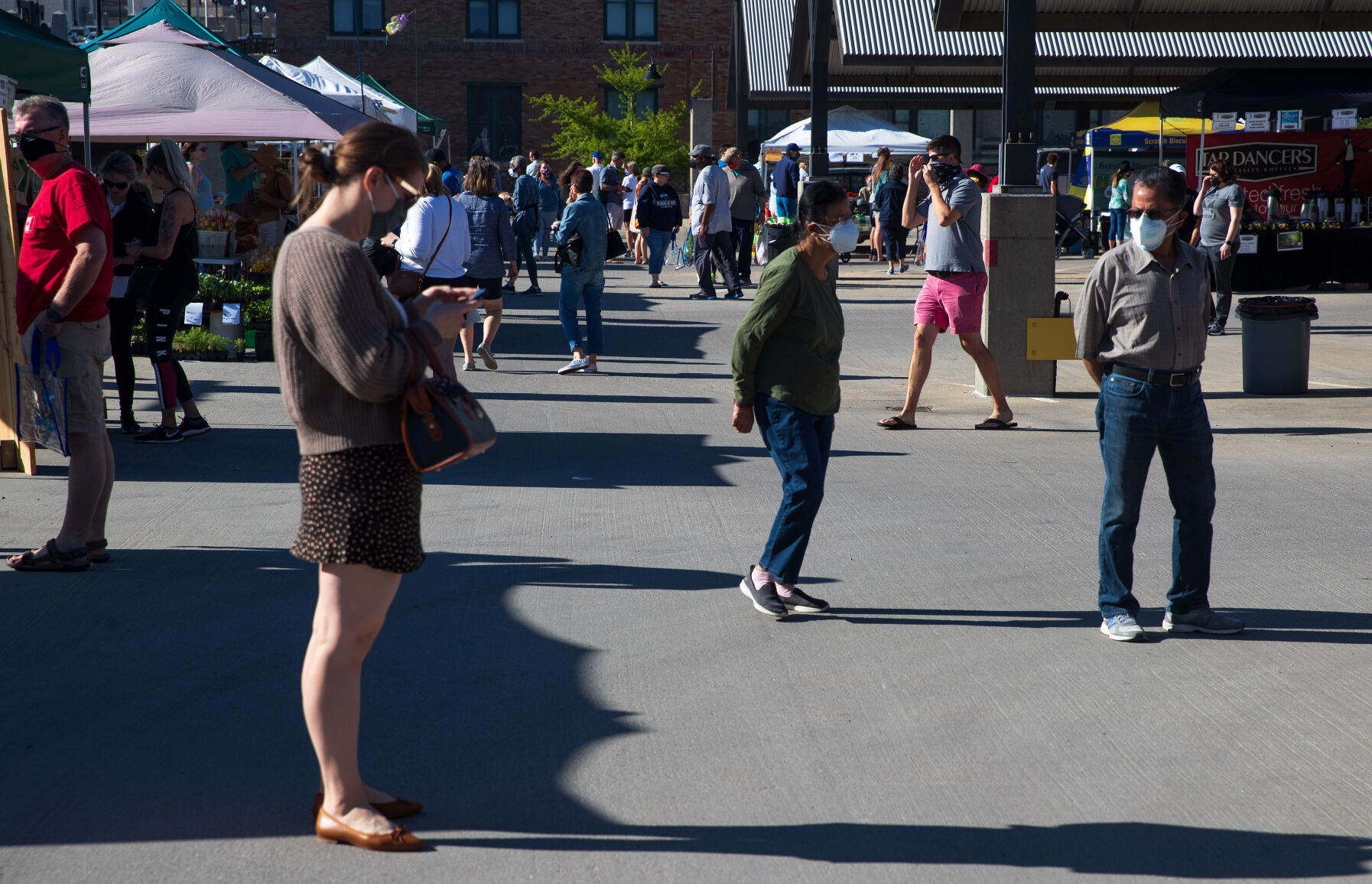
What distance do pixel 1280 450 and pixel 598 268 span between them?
19.9ft

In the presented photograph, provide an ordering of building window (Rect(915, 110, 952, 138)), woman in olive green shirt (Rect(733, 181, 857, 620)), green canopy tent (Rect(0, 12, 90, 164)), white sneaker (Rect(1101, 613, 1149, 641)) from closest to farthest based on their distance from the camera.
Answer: white sneaker (Rect(1101, 613, 1149, 641)) < woman in olive green shirt (Rect(733, 181, 857, 620)) < green canopy tent (Rect(0, 12, 90, 164)) < building window (Rect(915, 110, 952, 138))

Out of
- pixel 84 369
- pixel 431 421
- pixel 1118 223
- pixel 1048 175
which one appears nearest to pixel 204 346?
pixel 84 369

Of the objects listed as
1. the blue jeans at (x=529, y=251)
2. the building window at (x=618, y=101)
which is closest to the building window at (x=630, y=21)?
the building window at (x=618, y=101)

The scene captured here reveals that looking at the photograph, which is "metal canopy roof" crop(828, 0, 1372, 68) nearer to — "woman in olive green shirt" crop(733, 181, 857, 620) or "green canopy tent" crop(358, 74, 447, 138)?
"green canopy tent" crop(358, 74, 447, 138)

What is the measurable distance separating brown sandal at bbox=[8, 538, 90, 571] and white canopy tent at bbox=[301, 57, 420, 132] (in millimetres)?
18258

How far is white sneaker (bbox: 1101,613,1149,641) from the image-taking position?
5430mm

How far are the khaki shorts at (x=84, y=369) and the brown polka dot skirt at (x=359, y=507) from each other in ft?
10.5

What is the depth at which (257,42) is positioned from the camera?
55219 millimetres

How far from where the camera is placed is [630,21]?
164 ft

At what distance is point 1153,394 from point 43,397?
566cm

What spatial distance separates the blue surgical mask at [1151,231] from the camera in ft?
17.4

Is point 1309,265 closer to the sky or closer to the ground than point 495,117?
closer to the ground

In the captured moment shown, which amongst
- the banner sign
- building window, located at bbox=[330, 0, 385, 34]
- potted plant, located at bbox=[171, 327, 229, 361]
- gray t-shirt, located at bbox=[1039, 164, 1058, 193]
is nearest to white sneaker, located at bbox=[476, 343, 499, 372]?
potted plant, located at bbox=[171, 327, 229, 361]

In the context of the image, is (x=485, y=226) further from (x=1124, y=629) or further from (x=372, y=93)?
(x=372, y=93)
